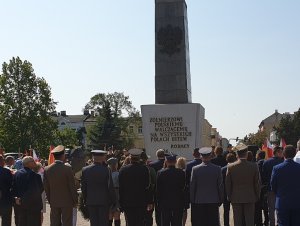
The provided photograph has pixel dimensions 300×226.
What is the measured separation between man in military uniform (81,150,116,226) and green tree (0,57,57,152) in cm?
4521

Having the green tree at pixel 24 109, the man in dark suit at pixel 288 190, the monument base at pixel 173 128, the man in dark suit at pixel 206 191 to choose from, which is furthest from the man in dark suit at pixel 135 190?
the green tree at pixel 24 109

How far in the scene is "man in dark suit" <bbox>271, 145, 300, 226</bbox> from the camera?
27.5 ft

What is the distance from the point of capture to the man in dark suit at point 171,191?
9.73m

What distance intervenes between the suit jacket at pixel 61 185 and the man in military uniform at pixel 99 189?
0.21m

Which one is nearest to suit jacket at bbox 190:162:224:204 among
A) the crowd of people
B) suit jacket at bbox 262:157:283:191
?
the crowd of people

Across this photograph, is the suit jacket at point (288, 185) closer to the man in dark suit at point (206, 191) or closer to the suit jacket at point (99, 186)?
the man in dark suit at point (206, 191)

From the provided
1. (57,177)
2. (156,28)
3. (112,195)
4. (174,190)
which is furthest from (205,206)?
(156,28)

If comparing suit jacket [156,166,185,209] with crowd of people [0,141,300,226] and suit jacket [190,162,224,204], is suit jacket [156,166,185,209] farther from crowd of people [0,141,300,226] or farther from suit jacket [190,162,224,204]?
suit jacket [190,162,224,204]

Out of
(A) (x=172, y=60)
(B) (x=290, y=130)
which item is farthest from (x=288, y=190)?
(B) (x=290, y=130)

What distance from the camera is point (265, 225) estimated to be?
11977 millimetres

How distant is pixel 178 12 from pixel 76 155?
364 inches

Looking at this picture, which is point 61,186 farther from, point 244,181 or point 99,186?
point 244,181

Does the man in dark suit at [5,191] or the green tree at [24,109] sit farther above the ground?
the green tree at [24,109]

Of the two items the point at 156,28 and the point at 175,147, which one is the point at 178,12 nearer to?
the point at 156,28
